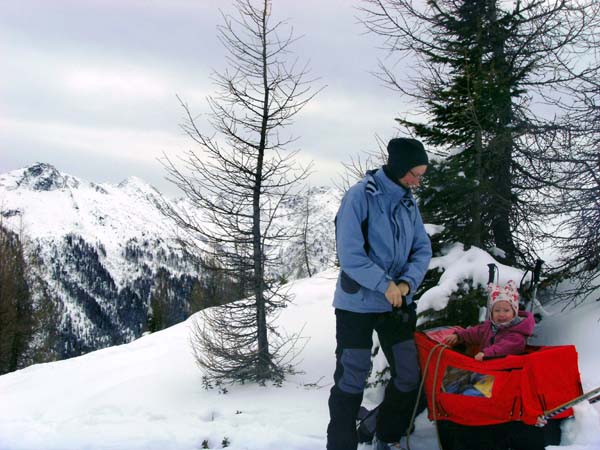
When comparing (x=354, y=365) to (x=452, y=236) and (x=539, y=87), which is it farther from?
(x=539, y=87)

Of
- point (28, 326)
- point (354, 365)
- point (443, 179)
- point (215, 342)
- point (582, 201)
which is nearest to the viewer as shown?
point (354, 365)

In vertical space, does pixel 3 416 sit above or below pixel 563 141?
below

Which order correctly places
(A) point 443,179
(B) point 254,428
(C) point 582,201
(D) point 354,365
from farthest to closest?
(A) point 443,179, (C) point 582,201, (B) point 254,428, (D) point 354,365

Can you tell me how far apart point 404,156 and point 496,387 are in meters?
1.83

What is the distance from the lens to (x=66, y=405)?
21.8ft

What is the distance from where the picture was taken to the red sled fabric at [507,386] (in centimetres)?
320

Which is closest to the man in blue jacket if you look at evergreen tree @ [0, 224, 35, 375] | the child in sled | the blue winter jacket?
the blue winter jacket

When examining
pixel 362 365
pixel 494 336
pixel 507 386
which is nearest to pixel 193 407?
pixel 362 365

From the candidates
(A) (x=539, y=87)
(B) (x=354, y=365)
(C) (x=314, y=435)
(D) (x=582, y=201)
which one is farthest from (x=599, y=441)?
(A) (x=539, y=87)

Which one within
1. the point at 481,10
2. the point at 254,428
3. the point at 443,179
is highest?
the point at 481,10

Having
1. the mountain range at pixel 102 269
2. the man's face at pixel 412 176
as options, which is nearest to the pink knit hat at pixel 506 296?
the man's face at pixel 412 176

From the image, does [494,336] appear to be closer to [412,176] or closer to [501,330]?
[501,330]

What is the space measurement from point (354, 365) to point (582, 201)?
372cm

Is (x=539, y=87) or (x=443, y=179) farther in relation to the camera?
(x=539, y=87)
